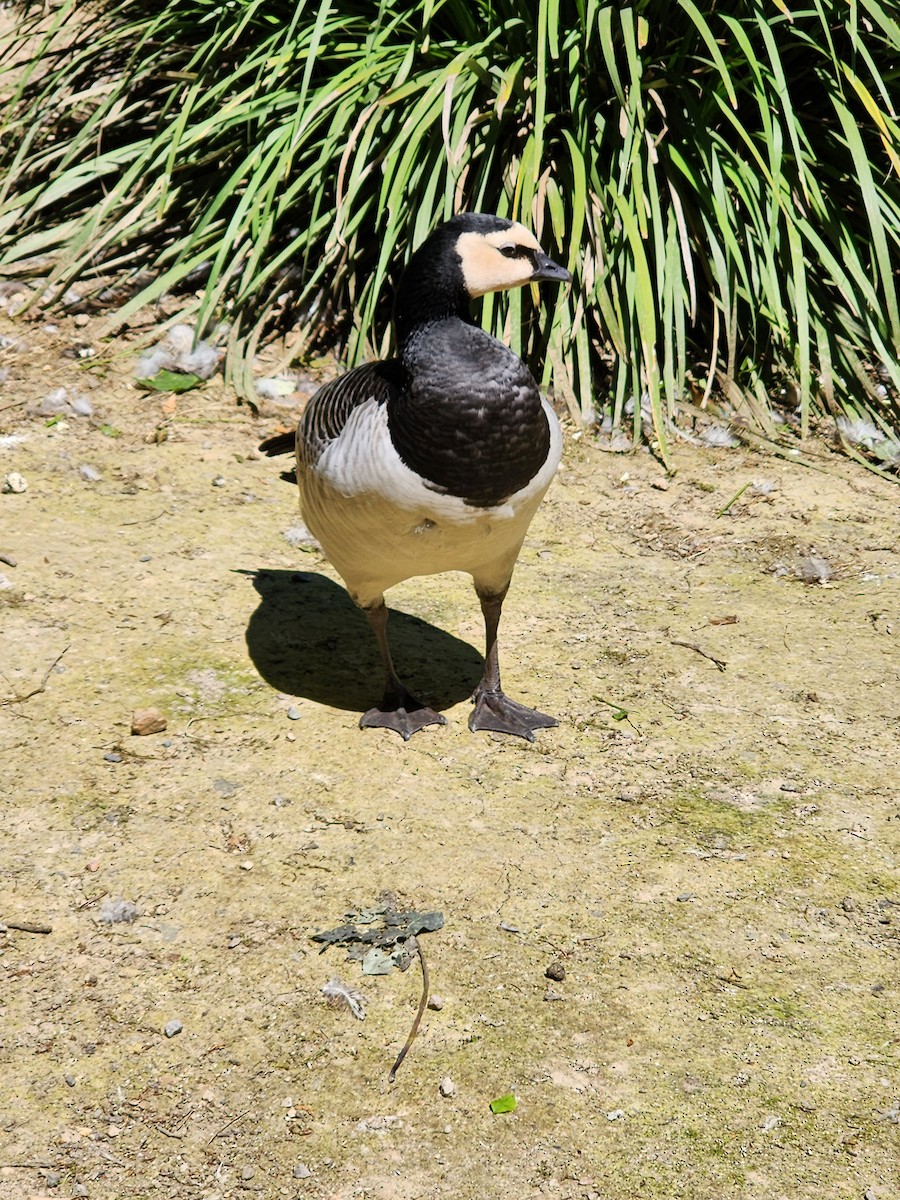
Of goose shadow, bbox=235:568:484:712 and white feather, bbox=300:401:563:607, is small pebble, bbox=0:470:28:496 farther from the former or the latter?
white feather, bbox=300:401:563:607

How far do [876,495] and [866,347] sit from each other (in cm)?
104

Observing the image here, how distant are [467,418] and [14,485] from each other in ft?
8.98

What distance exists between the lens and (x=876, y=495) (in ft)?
18.4

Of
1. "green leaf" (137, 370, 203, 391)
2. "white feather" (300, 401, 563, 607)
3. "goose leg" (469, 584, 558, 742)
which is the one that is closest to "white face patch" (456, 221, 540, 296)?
"white feather" (300, 401, 563, 607)

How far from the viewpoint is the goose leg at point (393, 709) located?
4.08 m

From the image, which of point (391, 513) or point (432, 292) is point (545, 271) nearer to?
point (432, 292)

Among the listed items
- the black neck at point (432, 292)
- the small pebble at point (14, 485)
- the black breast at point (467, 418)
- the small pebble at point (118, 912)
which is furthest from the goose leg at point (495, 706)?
the small pebble at point (14, 485)

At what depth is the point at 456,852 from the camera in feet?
11.2

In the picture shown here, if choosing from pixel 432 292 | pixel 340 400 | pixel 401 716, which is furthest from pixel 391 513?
pixel 401 716

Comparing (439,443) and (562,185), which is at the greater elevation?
(562,185)

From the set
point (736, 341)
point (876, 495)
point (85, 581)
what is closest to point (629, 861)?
point (85, 581)

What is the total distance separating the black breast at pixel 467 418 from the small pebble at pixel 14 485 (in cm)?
248

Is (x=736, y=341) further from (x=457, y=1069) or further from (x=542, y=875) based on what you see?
(x=457, y=1069)

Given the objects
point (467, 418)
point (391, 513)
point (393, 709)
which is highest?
point (467, 418)
